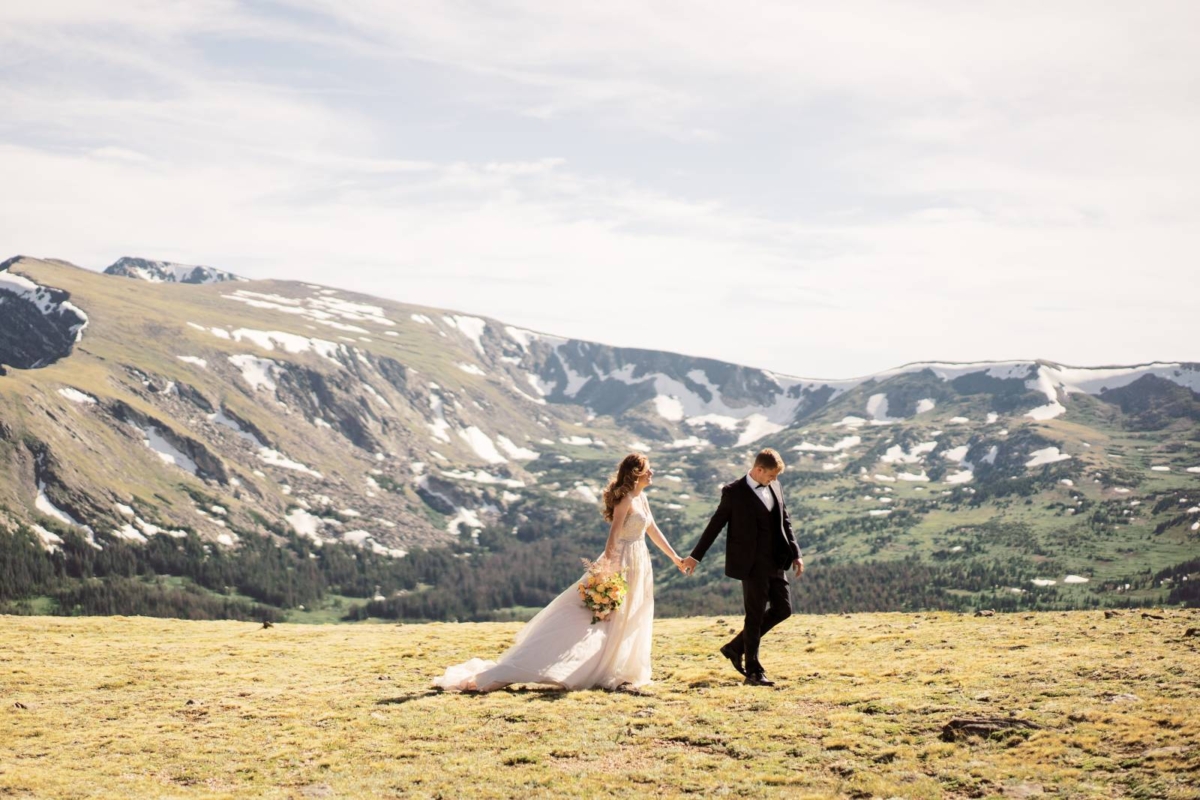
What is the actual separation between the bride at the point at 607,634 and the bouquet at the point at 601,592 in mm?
197

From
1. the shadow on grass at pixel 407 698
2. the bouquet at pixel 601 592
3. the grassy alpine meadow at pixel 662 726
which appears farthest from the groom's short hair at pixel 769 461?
the shadow on grass at pixel 407 698

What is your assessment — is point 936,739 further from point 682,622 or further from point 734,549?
point 682,622

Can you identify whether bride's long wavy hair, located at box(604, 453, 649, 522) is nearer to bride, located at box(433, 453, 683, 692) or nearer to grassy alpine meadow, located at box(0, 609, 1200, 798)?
bride, located at box(433, 453, 683, 692)

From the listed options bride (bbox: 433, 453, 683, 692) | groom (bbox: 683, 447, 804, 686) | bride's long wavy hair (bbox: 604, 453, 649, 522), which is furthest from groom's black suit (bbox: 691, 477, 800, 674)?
bride's long wavy hair (bbox: 604, 453, 649, 522)

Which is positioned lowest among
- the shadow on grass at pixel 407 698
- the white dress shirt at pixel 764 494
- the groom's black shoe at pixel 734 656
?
the shadow on grass at pixel 407 698

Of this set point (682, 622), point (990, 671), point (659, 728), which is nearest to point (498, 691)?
point (659, 728)

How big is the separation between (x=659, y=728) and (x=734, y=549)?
5.31 m

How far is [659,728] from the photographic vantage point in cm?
1880

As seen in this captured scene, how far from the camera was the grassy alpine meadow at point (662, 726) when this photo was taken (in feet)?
50.5

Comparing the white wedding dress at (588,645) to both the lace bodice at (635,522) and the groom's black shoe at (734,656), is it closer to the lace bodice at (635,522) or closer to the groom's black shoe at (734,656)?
the lace bodice at (635,522)

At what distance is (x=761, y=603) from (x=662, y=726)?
15.7ft

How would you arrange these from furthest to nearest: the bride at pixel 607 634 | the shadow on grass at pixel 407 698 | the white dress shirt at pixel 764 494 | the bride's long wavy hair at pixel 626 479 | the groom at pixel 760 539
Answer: the bride's long wavy hair at pixel 626 479
the bride at pixel 607 634
the shadow on grass at pixel 407 698
the white dress shirt at pixel 764 494
the groom at pixel 760 539

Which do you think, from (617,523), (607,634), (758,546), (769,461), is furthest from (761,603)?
(617,523)

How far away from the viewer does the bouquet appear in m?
22.8
